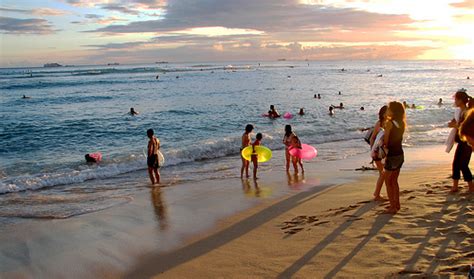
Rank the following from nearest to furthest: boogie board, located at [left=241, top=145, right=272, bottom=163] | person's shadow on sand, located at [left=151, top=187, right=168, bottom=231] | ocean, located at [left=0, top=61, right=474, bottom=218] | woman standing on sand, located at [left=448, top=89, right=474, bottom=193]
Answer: woman standing on sand, located at [left=448, top=89, right=474, bottom=193] → person's shadow on sand, located at [left=151, top=187, right=168, bottom=231] → boogie board, located at [left=241, top=145, right=272, bottom=163] → ocean, located at [left=0, top=61, right=474, bottom=218]

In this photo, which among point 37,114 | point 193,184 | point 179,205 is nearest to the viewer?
point 179,205

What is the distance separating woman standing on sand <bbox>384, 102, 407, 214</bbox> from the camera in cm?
675

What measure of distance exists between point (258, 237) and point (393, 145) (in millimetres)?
2637

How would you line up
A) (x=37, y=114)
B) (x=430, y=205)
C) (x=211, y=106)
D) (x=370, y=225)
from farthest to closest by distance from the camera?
(x=211, y=106) → (x=37, y=114) → (x=430, y=205) → (x=370, y=225)

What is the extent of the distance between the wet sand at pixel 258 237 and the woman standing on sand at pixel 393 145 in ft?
1.18

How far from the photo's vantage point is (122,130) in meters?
24.0

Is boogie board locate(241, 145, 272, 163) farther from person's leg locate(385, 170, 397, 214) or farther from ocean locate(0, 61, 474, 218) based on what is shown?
person's leg locate(385, 170, 397, 214)

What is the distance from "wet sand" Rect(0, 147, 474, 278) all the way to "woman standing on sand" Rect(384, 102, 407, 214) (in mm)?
359

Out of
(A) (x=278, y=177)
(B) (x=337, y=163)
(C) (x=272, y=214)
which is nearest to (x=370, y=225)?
(C) (x=272, y=214)

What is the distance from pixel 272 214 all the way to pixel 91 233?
3399mm

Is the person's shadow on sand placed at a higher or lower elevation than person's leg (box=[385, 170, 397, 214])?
lower

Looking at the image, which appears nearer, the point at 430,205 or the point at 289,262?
the point at 289,262

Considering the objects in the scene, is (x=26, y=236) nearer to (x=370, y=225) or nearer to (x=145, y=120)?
(x=370, y=225)

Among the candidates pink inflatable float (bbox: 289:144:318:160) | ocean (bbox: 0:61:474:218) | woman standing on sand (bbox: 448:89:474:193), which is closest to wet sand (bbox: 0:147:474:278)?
woman standing on sand (bbox: 448:89:474:193)
